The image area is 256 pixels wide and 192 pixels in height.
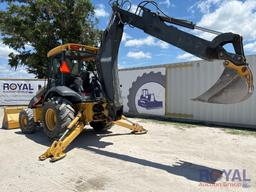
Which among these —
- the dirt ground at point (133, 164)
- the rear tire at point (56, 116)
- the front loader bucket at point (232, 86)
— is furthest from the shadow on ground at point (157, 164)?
the front loader bucket at point (232, 86)

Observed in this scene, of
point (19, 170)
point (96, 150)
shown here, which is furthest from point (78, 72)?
point (19, 170)

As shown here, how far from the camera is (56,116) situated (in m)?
6.63

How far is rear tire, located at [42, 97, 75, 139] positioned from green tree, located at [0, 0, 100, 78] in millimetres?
15364

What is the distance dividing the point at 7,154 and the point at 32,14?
18216 mm

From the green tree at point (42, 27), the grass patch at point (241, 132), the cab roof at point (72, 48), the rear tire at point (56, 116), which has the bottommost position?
the grass patch at point (241, 132)

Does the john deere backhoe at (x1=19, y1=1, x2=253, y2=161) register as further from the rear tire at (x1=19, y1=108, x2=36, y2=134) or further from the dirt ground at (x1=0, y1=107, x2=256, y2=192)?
the dirt ground at (x1=0, y1=107, x2=256, y2=192)

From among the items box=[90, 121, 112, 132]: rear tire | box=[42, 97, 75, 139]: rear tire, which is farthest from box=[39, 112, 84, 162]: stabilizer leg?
box=[90, 121, 112, 132]: rear tire

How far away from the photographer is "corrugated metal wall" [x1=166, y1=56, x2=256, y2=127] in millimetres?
9711

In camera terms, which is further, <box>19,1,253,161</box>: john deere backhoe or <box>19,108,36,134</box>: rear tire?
<box>19,108,36,134</box>: rear tire

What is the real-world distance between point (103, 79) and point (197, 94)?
18.5 ft

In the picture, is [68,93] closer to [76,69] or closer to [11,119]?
[76,69]

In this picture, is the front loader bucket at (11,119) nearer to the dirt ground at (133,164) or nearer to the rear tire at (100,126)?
the dirt ground at (133,164)

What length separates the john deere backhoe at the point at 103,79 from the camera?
4480mm

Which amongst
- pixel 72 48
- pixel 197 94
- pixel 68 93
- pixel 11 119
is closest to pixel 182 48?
pixel 68 93
